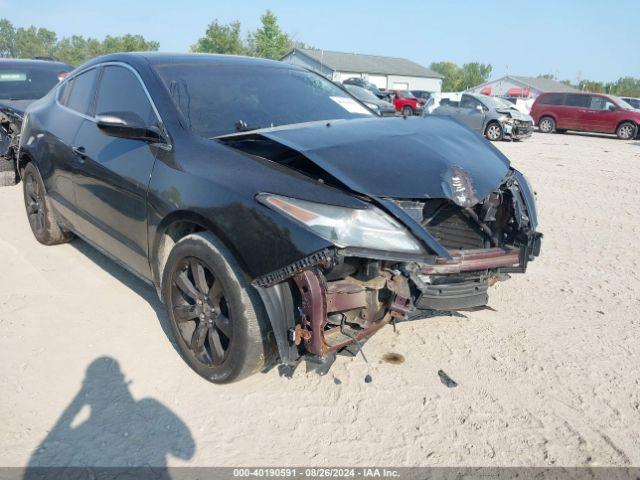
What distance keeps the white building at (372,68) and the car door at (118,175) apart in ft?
171

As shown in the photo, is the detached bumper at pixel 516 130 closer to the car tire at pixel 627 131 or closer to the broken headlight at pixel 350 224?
the car tire at pixel 627 131

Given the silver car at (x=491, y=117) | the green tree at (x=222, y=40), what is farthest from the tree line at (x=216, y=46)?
the silver car at (x=491, y=117)

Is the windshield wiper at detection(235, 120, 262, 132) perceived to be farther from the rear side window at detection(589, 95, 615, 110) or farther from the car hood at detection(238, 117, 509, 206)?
the rear side window at detection(589, 95, 615, 110)

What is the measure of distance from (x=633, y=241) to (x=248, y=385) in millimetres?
4594

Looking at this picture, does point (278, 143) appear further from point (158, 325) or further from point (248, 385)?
point (158, 325)

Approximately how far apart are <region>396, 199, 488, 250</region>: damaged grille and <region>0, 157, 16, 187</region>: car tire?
6750mm

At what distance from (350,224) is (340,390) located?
3.39 ft

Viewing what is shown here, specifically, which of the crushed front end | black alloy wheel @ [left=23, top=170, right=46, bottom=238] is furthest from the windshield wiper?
black alloy wheel @ [left=23, top=170, right=46, bottom=238]

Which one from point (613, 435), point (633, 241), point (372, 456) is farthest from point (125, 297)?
point (633, 241)

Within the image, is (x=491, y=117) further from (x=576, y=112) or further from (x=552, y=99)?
(x=552, y=99)

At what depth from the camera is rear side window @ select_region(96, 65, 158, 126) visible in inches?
123

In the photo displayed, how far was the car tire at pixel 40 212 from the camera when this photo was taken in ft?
15.1

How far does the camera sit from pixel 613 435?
2.47 metres

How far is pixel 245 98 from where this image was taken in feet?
11.2
